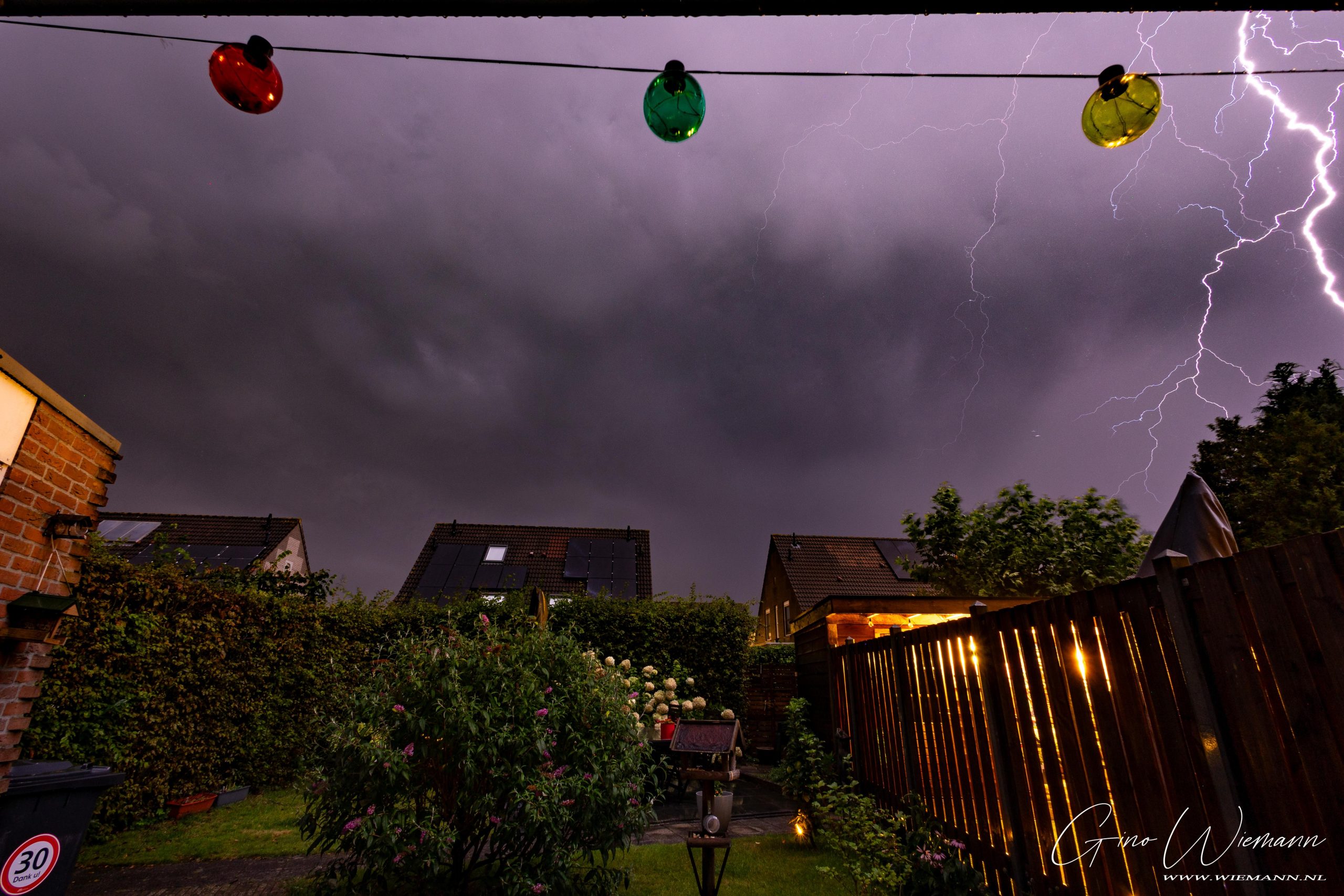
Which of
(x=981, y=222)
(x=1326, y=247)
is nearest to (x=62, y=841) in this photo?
(x=981, y=222)

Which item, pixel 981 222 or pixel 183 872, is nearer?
pixel 183 872

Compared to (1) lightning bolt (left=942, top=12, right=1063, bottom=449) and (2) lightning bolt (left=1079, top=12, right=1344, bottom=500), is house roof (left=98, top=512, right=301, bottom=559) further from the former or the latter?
(2) lightning bolt (left=1079, top=12, right=1344, bottom=500)

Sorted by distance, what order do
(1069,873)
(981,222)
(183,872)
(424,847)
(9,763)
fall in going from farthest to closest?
1. (981,222)
2. (183,872)
3. (9,763)
4. (424,847)
5. (1069,873)

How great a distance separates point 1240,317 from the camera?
14.0m

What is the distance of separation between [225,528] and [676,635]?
1643cm

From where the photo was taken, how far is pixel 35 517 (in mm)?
3449

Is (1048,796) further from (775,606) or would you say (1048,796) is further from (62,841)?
(775,606)

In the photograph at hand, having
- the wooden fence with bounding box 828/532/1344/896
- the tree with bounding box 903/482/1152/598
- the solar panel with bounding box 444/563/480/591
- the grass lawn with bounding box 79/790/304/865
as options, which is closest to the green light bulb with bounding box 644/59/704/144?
the wooden fence with bounding box 828/532/1344/896

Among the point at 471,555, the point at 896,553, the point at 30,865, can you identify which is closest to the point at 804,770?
the point at 30,865

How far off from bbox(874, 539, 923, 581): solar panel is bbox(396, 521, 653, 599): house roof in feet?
33.3

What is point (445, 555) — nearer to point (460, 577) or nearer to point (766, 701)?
point (460, 577)

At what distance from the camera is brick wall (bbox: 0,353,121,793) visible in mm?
3234

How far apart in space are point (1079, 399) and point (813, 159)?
7.47 metres
